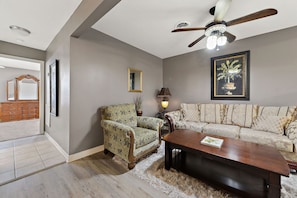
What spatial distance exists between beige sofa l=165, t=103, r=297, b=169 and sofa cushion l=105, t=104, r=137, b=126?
2.73ft

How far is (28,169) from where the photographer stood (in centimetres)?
193

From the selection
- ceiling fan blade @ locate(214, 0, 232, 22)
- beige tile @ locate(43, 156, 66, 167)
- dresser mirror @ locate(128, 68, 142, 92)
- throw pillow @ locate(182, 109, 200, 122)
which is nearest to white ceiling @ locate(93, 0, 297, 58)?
ceiling fan blade @ locate(214, 0, 232, 22)

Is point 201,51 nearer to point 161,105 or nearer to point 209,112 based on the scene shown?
point 209,112

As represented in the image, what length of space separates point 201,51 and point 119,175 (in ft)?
11.4

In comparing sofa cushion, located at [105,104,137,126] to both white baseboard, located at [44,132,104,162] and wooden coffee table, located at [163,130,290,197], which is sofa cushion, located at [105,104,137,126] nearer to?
white baseboard, located at [44,132,104,162]

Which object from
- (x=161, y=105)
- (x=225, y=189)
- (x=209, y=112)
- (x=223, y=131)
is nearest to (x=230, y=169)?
(x=225, y=189)

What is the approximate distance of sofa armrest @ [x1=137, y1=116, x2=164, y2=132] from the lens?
8.29 ft

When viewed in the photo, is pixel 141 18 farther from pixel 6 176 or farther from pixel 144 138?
pixel 6 176

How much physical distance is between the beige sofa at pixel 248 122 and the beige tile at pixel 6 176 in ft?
8.85

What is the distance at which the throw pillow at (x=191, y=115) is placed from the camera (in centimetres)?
325

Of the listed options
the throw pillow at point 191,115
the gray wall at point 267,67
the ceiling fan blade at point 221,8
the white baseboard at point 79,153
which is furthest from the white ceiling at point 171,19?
the white baseboard at point 79,153

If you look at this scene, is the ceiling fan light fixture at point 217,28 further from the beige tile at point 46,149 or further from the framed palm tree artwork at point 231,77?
the beige tile at point 46,149

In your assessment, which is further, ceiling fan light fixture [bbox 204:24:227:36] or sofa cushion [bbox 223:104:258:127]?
sofa cushion [bbox 223:104:258:127]

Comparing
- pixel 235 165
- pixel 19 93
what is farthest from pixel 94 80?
pixel 19 93
